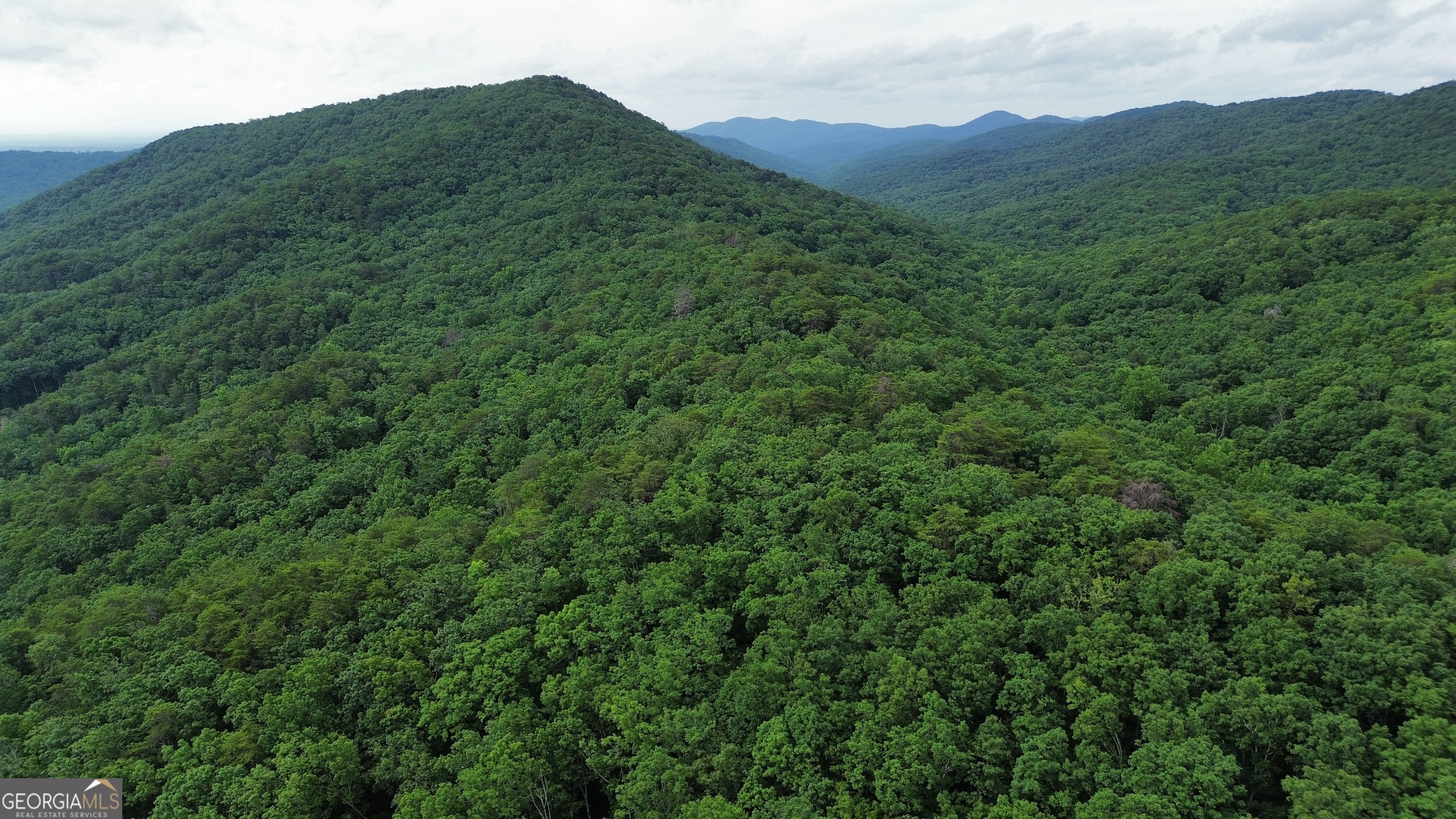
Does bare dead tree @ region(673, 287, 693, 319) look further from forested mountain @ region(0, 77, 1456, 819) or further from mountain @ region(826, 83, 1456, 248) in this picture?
mountain @ region(826, 83, 1456, 248)

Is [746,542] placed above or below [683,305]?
below

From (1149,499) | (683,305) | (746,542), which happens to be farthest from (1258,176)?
(746,542)

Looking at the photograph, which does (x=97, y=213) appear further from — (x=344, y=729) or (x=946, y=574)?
(x=946, y=574)

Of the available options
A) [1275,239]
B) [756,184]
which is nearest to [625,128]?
[756,184]

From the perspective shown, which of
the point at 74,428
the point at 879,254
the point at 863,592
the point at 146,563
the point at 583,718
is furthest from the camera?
the point at 879,254

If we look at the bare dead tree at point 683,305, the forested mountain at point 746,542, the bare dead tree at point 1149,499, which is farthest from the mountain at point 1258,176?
the bare dead tree at point 1149,499

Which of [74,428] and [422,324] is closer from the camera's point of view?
[74,428]

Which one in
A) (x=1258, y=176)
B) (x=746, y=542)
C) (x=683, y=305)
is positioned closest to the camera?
(x=746, y=542)

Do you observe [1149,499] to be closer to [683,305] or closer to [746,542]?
[746,542]

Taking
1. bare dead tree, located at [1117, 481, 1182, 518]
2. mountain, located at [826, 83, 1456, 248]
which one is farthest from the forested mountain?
mountain, located at [826, 83, 1456, 248]
